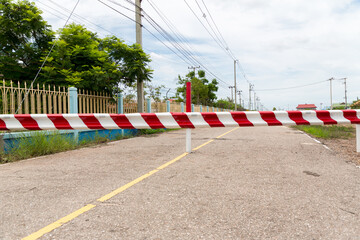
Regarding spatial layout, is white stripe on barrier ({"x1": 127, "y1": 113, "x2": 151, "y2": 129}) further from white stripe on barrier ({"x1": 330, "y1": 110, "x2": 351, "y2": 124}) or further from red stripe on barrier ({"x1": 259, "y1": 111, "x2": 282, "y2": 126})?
white stripe on barrier ({"x1": 330, "y1": 110, "x2": 351, "y2": 124})

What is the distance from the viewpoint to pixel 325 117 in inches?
281

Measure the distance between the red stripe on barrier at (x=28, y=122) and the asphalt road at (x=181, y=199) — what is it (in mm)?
907

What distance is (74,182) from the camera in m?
4.55

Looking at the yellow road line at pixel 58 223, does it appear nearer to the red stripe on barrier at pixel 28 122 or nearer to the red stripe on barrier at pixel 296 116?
the red stripe on barrier at pixel 28 122

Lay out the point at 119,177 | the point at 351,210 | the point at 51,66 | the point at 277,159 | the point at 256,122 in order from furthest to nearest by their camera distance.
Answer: the point at 51,66 < the point at 256,122 < the point at 277,159 < the point at 119,177 < the point at 351,210

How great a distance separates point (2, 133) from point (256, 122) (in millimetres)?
6517

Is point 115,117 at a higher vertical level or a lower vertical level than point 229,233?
higher

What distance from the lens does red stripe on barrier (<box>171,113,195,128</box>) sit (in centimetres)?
694

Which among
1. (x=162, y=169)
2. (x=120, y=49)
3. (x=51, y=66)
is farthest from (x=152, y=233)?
(x=120, y=49)

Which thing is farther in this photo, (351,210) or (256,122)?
(256,122)

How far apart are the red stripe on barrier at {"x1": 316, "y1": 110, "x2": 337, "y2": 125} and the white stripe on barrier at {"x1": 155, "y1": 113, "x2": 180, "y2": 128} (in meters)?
3.62

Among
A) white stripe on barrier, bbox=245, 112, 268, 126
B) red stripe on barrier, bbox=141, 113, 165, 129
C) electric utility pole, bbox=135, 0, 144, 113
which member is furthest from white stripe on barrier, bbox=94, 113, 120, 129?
electric utility pole, bbox=135, 0, 144, 113

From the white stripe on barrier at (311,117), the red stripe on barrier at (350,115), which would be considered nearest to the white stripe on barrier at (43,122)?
the white stripe on barrier at (311,117)

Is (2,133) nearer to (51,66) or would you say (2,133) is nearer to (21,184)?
(21,184)
